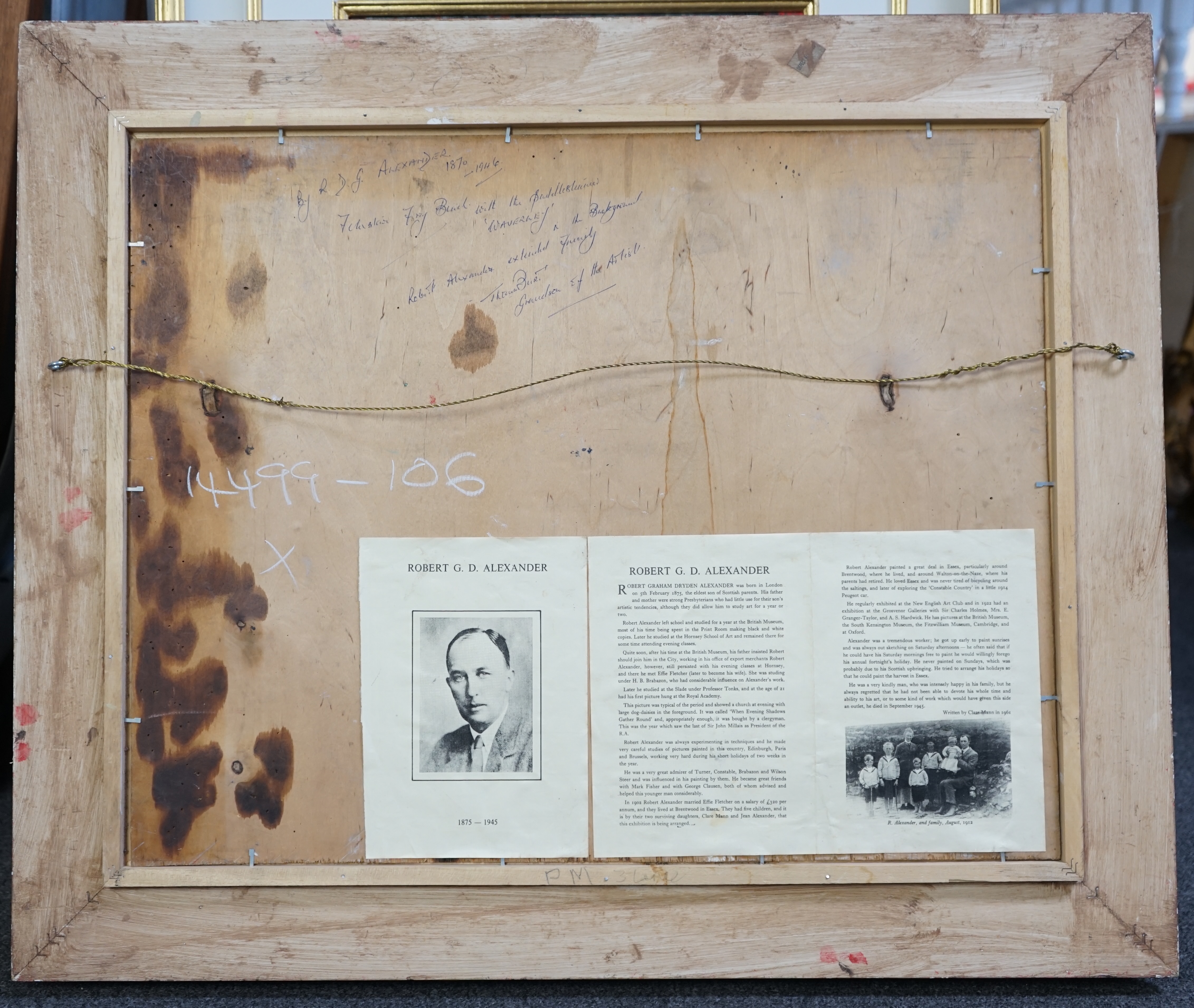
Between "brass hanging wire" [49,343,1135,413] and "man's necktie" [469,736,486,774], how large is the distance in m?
0.38

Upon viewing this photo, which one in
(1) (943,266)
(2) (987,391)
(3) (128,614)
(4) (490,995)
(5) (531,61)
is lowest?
(4) (490,995)

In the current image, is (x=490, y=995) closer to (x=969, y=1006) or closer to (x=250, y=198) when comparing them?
(x=969, y=1006)

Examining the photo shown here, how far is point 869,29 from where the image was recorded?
3.18 feet

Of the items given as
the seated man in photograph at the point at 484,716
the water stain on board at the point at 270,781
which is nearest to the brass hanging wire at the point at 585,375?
the seated man in photograph at the point at 484,716

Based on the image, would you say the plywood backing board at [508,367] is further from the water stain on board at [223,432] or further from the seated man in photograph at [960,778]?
the seated man in photograph at [960,778]

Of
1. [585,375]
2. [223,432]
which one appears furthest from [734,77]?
[223,432]

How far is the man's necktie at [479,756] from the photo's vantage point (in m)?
0.95

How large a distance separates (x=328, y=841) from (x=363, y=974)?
0.15 meters

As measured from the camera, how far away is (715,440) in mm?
969

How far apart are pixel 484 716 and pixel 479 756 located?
46mm

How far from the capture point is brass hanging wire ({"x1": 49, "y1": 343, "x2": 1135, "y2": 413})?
965mm

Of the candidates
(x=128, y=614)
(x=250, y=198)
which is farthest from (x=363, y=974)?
(x=250, y=198)

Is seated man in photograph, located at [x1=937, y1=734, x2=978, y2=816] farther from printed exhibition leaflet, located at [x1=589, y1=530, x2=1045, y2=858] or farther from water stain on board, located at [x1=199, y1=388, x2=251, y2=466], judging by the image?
water stain on board, located at [x1=199, y1=388, x2=251, y2=466]

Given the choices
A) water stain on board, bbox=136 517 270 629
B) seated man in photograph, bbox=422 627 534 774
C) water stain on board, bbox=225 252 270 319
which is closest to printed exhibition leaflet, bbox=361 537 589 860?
seated man in photograph, bbox=422 627 534 774
